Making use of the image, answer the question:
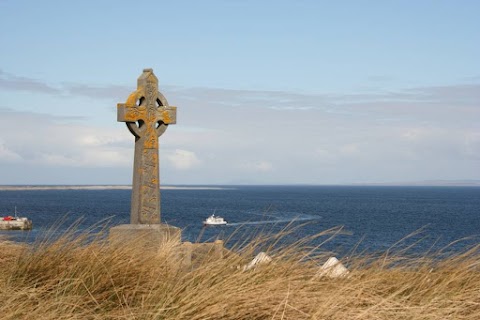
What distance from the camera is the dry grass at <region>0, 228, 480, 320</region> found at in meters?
4.68

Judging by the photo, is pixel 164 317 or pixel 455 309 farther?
pixel 455 309

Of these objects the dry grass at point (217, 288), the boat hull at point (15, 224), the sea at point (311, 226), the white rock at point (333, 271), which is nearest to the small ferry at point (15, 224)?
the boat hull at point (15, 224)

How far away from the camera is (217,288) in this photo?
16.4ft

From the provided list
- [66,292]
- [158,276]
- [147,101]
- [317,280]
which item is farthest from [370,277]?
[147,101]

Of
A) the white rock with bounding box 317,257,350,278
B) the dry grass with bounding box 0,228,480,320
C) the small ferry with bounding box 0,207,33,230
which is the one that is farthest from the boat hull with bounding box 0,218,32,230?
the white rock with bounding box 317,257,350,278

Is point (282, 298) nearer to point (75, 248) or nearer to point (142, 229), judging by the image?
point (75, 248)

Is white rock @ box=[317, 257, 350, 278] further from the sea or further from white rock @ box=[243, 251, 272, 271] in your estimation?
white rock @ box=[243, 251, 272, 271]

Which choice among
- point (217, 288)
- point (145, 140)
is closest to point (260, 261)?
point (217, 288)

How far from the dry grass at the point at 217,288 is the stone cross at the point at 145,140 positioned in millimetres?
4237

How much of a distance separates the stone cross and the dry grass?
4.24 metres

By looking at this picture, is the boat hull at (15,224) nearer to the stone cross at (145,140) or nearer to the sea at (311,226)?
the sea at (311,226)

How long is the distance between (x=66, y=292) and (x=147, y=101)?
6.31 m

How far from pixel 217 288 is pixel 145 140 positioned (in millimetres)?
6495

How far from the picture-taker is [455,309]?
16.9 feet
